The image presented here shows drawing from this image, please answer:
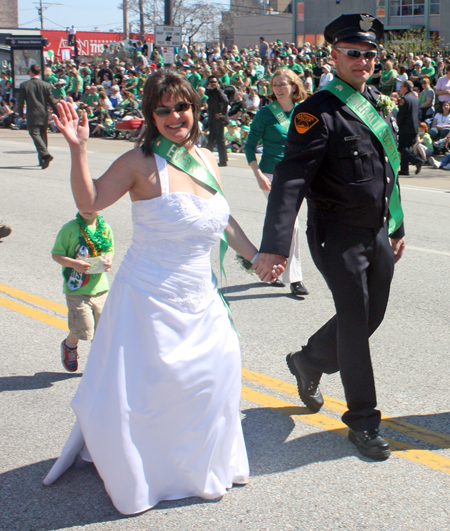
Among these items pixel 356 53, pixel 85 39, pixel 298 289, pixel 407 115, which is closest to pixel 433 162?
pixel 407 115

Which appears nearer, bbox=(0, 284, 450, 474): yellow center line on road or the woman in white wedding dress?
the woman in white wedding dress

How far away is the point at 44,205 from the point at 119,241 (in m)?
2.74

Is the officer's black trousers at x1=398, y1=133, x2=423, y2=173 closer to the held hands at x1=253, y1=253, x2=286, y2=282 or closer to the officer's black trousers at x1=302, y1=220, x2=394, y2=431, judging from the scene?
the officer's black trousers at x1=302, y1=220, x2=394, y2=431

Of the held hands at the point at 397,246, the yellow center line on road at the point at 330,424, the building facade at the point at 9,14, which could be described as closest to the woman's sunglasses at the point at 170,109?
the held hands at the point at 397,246

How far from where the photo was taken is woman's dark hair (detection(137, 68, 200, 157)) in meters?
2.87

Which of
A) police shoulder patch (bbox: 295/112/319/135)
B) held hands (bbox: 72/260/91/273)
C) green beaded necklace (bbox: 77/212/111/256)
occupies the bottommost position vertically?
held hands (bbox: 72/260/91/273)

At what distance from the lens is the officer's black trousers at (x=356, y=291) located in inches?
127

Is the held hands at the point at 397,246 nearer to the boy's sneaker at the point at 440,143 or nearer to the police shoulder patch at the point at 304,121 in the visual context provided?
the police shoulder patch at the point at 304,121

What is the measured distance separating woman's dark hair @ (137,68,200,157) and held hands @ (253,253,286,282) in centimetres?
62

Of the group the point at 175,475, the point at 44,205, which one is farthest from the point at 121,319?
the point at 44,205

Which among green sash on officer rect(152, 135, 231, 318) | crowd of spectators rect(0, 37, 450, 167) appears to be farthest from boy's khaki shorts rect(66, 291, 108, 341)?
crowd of spectators rect(0, 37, 450, 167)

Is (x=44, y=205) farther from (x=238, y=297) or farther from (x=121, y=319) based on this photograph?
(x=121, y=319)

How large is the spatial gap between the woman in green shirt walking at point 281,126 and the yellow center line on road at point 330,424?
6.78ft

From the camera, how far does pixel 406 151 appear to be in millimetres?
13281
